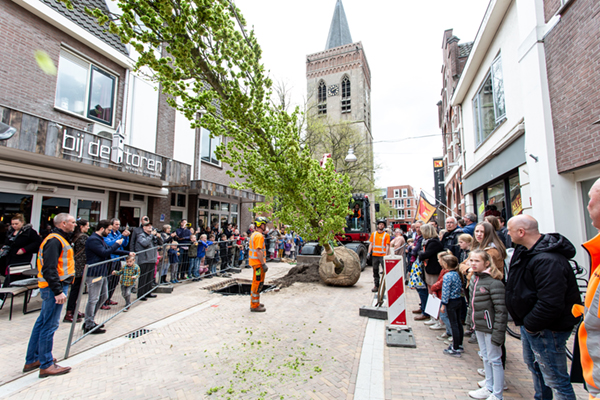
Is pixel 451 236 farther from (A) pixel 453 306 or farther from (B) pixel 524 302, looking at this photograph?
(B) pixel 524 302

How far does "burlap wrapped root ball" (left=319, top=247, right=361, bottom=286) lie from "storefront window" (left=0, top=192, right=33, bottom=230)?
8088 mm

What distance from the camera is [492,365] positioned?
2.94m

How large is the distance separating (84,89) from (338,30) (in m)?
54.2

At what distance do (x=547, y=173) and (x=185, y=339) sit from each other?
720cm

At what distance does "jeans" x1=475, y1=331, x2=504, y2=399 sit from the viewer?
2871mm

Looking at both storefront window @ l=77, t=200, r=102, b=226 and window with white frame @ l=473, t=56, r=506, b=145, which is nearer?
window with white frame @ l=473, t=56, r=506, b=145

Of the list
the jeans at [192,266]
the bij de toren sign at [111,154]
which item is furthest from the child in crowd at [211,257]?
the bij de toren sign at [111,154]

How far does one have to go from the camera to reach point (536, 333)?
2449 mm

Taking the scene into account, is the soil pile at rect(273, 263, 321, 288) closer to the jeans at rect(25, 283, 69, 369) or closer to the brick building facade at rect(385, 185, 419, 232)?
the jeans at rect(25, 283, 69, 369)

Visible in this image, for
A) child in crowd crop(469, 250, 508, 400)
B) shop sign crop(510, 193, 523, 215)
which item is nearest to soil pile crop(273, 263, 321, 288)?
shop sign crop(510, 193, 523, 215)

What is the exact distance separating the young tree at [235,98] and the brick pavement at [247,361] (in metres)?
1.86

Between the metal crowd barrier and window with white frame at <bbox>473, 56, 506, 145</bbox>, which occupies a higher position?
window with white frame at <bbox>473, 56, 506, 145</bbox>

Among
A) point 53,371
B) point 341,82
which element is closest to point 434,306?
point 53,371

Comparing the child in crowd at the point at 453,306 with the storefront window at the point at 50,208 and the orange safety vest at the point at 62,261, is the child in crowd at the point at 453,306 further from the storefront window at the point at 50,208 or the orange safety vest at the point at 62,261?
the storefront window at the point at 50,208
